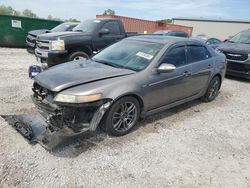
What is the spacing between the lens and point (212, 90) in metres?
6.51

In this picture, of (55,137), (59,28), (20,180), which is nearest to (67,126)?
(55,137)

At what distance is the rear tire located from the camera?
251 inches

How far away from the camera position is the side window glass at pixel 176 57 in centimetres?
494

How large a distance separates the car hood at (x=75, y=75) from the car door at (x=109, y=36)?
13.1ft

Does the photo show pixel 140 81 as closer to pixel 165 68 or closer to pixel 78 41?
pixel 165 68

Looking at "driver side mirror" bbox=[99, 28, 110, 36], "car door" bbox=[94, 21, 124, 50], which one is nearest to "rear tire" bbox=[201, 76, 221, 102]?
"car door" bbox=[94, 21, 124, 50]

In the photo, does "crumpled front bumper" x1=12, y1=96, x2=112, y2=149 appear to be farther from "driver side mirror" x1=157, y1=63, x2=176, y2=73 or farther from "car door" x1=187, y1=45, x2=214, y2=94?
"car door" x1=187, y1=45, x2=214, y2=94

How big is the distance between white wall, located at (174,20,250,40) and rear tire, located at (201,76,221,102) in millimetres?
52236

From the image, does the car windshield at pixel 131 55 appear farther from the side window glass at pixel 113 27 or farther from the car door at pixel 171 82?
the side window glass at pixel 113 27

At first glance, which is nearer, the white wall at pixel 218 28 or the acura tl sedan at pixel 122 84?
the acura tl sedan at pixel 122 84

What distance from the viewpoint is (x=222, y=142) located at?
4.49 metres

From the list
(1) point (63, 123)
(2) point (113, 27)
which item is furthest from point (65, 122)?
(2) point (113, 27)

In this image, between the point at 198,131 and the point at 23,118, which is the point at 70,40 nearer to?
the point at 23,118

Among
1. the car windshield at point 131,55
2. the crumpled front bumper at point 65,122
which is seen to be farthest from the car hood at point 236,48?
the crumpled front bumper at point 65,122
